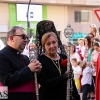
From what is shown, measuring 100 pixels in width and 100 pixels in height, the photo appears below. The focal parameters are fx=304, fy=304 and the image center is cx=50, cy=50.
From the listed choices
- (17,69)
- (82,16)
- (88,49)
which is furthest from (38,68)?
(82,16)

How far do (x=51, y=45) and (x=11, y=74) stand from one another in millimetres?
613

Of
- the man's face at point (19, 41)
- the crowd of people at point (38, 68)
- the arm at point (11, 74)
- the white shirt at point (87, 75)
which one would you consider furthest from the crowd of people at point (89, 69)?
the arm at point (11, 74)

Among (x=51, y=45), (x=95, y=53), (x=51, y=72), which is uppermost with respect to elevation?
(x=51, y=45)

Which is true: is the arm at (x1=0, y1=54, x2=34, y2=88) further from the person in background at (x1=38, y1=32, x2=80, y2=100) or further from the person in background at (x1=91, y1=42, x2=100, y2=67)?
the person in background at (x1=91, y1=42, x2=100, y2=67)

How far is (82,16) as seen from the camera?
86.6ft

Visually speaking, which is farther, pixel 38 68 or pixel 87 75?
pixel 87 75

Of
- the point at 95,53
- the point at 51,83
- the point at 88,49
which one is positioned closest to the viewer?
the point at 51,83

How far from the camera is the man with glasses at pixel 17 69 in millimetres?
2951

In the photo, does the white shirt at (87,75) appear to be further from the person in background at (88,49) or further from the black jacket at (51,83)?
the black jacket at (51,83)

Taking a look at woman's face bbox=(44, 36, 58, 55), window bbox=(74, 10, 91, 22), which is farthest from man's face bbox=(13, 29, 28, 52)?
window bbox=(74, 10, 91, 22)

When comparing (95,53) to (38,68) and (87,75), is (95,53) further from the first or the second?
(38,68)

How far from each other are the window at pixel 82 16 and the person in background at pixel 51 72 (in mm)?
22595

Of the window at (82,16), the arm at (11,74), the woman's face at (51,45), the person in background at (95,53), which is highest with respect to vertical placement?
the window at (82,16)

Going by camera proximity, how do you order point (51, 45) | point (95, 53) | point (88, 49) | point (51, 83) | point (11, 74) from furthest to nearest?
point (88, 49) → point (95, 53) → point (51, 45) → point (51, 83) → point (11, 74)
